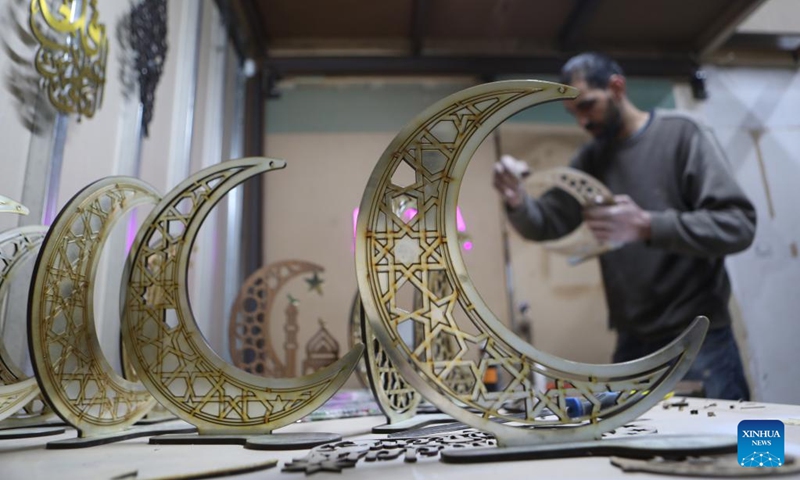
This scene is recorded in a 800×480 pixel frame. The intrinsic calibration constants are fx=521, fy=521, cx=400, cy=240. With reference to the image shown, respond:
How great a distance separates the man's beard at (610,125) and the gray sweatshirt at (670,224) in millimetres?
38

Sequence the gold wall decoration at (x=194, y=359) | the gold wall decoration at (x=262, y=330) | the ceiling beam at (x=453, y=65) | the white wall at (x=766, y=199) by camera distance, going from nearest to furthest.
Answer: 1. the gold wall decoration at (x=194, y=359)
2. the gold wall decoration at (x=262, y=330)
3. the white wall at (x=766, y=199)
4. the ceiling beam at (x=453, y=65)

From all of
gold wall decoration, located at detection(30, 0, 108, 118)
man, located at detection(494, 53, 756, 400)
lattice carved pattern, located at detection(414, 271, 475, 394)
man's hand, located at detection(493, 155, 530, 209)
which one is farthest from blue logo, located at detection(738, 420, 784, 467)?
man's hand, located at detection(493, 155, 530, 209)

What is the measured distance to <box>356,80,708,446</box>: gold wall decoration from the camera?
0.50 m

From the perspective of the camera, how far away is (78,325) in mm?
673

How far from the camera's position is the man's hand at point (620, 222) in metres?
1.40

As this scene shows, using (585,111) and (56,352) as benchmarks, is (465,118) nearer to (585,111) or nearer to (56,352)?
(56,352)

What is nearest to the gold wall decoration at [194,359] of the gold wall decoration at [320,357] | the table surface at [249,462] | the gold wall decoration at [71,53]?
the table surface at [249,462]

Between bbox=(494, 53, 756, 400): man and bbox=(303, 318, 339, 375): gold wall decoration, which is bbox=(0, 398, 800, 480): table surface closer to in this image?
bbox=(494, 53, 756, 400): man

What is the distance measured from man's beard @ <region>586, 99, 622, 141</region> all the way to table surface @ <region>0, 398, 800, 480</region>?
1194 millimetres

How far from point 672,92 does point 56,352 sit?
2.80m

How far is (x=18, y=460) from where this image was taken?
520 mm

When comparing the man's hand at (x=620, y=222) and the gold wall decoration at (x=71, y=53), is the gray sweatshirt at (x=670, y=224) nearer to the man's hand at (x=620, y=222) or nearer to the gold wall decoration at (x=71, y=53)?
the man's hand at (x=620, y=222)

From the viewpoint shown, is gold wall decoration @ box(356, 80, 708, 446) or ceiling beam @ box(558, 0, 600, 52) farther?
ceiling beam @ box(558, 0, 600, 52)

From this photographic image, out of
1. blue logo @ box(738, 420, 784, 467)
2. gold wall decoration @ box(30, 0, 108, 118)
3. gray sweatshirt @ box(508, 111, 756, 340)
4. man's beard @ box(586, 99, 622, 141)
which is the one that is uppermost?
man's beard @ box(586, 99, 622, 141)
